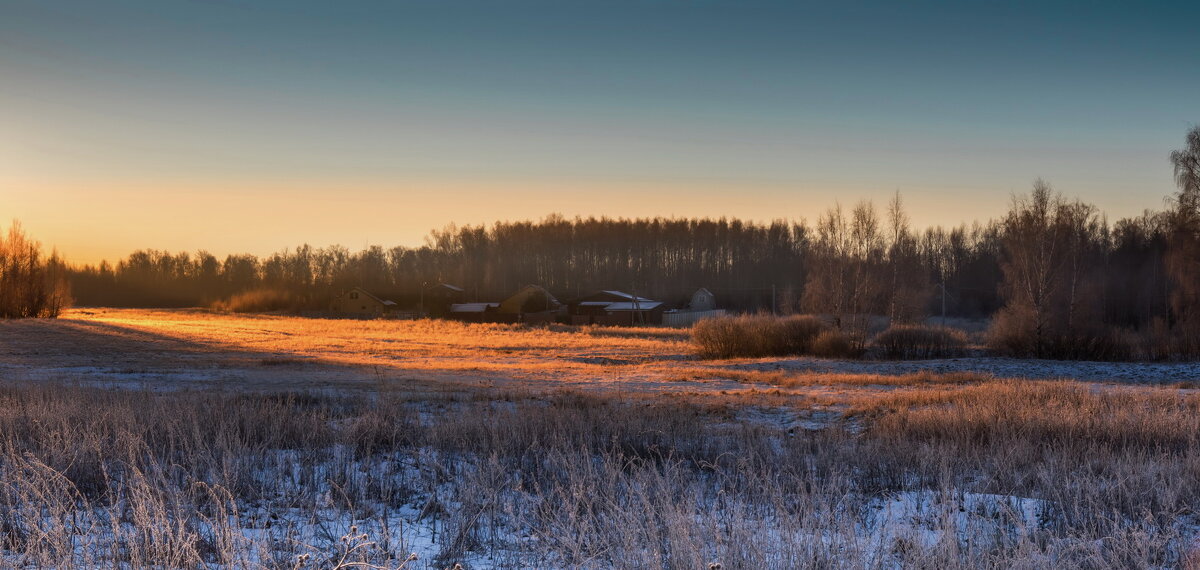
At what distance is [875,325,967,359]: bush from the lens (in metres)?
34.2

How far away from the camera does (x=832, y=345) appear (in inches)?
1373

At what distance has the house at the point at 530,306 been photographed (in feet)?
263

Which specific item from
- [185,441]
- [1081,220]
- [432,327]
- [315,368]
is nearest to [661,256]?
[432,327]

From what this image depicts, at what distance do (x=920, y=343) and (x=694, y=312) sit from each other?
45.7m

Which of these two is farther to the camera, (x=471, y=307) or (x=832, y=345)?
(x=471, y=307)

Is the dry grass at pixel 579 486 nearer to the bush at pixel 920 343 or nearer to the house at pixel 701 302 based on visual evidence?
the bush at pixel 920 343

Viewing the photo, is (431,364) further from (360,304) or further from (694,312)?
(360,304)

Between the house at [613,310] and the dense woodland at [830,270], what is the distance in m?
13.6

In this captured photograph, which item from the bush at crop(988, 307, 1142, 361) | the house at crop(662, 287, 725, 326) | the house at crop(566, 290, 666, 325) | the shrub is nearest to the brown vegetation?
the house at crop(566, 290, 666, 325)

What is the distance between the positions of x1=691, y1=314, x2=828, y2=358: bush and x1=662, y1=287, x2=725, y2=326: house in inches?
1154

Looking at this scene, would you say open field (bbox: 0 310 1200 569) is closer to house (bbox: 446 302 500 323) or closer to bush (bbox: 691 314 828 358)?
bush (bbox: 691 314 828 358)

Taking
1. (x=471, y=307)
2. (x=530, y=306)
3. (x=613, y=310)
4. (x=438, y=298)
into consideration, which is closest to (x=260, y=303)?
(x=438, y=298)

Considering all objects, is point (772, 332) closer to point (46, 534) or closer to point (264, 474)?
point (264, 474)

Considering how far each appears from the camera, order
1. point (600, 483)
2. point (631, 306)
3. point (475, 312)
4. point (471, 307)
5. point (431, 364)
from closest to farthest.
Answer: point (600, 483), point (431, 364), point (631, 306), point (475, 312), point (471, 307)
